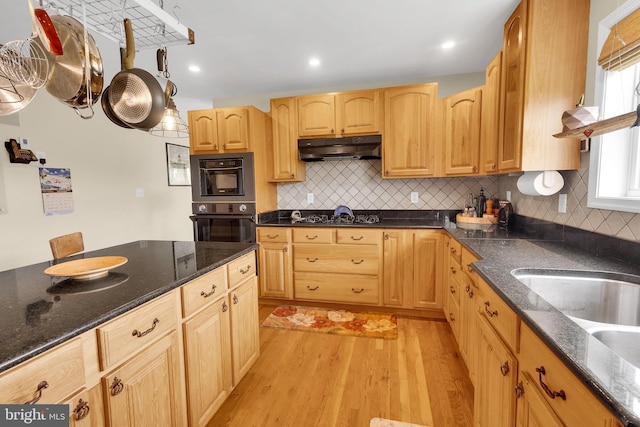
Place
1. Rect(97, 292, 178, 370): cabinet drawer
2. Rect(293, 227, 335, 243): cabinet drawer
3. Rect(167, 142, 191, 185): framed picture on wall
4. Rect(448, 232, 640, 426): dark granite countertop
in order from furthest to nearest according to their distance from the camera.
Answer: Rect(167, 142, 191, 185): framed picture on wall, Rect(293, 227, 335, 243): cabinet drawer, Rect(97, 292, 178, 370): cabinet drawer, Rect(448, 232, 640, 426): dark granite countertop

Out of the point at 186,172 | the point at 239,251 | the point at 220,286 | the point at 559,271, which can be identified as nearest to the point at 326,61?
the point at 239,251

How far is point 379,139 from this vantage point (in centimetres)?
287

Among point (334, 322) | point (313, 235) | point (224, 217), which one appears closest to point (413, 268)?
point (334, 322)

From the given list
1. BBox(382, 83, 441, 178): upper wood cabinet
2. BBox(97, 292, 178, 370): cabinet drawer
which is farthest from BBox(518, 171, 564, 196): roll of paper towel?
BBox(97, 292, 178, 370): cabinet drawer

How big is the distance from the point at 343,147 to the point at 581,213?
1.90 meters

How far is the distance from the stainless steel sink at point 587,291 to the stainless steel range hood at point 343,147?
1.92m

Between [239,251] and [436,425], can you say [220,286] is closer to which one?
[239,251]

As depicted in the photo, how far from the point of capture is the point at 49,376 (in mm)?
742

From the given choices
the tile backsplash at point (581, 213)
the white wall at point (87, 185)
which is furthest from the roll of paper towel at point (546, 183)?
the white wall at point (87, 185)

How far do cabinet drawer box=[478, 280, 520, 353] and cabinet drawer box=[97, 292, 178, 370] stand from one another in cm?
129

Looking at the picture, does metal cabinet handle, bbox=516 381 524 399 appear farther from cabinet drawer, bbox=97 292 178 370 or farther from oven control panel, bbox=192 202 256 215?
oven control panel, bbox=192 202 256 215

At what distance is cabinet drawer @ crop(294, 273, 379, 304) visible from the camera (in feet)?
9.26

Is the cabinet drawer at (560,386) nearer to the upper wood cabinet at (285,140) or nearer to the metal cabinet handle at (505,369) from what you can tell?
the metal cabinet handle at (505,369)

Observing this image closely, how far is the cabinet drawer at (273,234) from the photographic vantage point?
2.97 m
